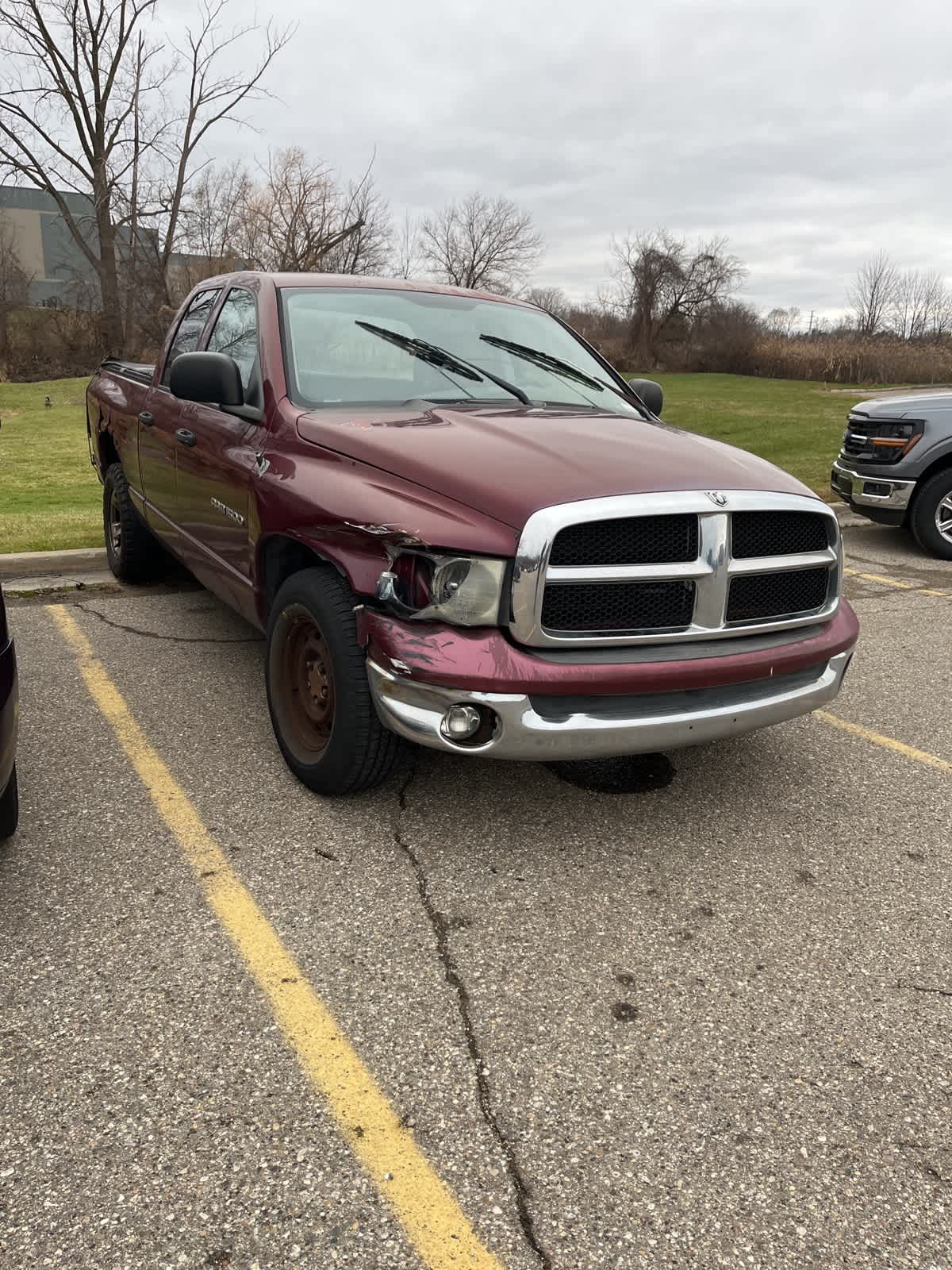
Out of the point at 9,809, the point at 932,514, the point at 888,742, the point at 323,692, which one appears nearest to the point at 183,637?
the point at 323,692

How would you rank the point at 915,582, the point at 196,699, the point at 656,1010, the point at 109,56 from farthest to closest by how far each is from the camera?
the point at 109,56
the point at 915,582
the point at 196,699
the point at 656,1010

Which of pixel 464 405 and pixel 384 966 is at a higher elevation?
pixel 464 405

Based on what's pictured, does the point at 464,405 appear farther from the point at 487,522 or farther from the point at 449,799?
the point at 449,799

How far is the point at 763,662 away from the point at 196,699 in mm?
2572

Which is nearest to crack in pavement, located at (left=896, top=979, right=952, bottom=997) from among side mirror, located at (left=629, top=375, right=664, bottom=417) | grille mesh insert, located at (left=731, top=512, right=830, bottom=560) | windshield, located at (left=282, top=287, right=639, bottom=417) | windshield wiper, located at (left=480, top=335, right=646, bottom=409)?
grille mesh insert, located at (left=731, top=512, right=830, bottom=560)

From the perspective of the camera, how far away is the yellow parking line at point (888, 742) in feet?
12.7

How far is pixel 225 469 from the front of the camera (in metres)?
3.80

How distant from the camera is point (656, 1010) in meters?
2.32

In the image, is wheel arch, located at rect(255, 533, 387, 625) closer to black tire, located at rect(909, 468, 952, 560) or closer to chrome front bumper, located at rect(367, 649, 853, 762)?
chrome front bumper, located at rect(367, 649, 853, 762)

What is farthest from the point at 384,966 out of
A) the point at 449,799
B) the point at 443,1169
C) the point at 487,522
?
the point at 487,522

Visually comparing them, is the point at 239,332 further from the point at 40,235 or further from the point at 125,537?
the point at 40,235

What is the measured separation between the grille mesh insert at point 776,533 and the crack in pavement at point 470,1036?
142 centimetres

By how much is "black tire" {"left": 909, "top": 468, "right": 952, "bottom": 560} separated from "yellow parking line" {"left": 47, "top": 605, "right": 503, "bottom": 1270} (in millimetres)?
6972

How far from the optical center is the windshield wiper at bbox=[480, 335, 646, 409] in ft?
13.6
